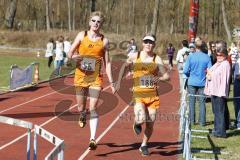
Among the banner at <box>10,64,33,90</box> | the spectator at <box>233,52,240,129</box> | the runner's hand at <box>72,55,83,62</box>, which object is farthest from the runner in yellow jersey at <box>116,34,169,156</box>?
the banner at <box>10,64,33,90</box>

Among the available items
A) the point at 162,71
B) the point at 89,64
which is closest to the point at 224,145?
the point at 162,71

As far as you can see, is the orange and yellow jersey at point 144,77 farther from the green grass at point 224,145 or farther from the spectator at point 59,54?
the spectator at point 59,54

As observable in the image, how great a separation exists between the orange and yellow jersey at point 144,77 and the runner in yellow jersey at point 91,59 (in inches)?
25.6

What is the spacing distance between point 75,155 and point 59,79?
643 inches

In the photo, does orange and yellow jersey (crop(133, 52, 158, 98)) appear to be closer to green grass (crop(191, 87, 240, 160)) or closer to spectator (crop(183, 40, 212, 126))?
green grass (crop(191, 87, 240, 160))

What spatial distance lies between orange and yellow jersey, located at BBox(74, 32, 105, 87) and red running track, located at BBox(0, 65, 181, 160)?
1.18 metres

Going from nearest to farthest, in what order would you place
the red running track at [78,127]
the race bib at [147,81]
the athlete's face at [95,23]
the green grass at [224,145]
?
the race bib at [147,81], the athlete's face at [95,23], the green grass at [224,145], the red running track at [78,127]

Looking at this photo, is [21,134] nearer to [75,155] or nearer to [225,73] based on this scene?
[75,155]

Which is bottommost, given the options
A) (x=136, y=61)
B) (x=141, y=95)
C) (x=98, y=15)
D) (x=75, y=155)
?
(x=75, y=155)

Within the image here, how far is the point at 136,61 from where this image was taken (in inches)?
344

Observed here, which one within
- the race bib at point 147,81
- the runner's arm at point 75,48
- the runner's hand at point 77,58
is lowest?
the race bib at point 147,81

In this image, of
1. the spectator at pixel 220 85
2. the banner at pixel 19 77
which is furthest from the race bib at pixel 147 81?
the banner at pixel 19 77

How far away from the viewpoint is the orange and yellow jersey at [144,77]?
28.6 ft

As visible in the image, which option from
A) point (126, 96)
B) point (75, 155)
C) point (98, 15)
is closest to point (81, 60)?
point (98, 15)
